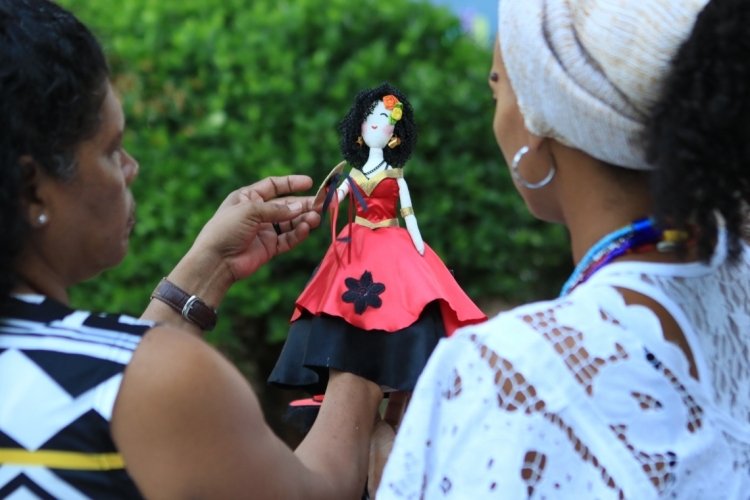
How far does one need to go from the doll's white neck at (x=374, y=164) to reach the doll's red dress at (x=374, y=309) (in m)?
0.03

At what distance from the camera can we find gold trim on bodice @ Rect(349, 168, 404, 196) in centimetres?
233

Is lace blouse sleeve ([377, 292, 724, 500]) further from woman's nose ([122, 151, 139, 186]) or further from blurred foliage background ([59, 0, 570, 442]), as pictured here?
blurred foliage background ([59, 0, 570, 442])

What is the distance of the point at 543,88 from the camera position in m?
1.62

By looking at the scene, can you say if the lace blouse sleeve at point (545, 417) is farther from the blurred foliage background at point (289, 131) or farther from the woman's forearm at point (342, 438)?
the blurred foliage background at point (289, 131)

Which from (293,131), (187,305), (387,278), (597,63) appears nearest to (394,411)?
(387,278)

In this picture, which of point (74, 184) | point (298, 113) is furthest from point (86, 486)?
point (298, 113)

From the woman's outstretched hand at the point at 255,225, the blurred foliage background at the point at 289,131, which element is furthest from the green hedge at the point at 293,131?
the woman's outstretched hand at the point at 255,225

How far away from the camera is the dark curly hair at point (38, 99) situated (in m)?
1.50

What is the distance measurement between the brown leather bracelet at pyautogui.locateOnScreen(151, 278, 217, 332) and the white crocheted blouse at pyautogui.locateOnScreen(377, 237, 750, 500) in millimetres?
910

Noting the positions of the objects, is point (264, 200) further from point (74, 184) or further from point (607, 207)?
point (607, 207)

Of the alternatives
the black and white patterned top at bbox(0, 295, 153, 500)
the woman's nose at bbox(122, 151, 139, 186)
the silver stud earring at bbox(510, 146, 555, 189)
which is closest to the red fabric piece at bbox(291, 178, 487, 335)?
the silver stud earring at bbox(510, 146, 555, 189)

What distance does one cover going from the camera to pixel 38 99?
1526 mm

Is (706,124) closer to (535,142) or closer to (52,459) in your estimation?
(535,142)

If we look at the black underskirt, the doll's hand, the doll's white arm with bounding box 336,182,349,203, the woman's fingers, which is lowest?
the woman's fingers
